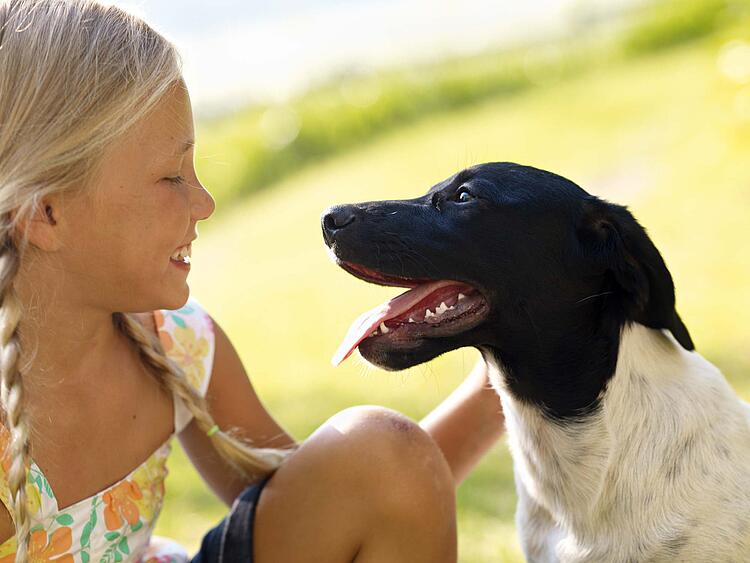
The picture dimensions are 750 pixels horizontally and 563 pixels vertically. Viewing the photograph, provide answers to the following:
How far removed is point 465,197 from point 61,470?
103 cm

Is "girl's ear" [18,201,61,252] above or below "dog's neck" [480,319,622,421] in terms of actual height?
above

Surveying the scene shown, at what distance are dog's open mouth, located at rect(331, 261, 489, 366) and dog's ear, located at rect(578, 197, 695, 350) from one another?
260 mm

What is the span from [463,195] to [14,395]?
0.98 meters

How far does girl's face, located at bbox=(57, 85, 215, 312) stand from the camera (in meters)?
2.12

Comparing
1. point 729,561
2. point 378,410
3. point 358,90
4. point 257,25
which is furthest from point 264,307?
point 257,25

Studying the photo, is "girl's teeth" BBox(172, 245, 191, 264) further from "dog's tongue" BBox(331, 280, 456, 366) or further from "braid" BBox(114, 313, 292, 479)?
"dog's tongue" BBox(331, 280, 456, 366)

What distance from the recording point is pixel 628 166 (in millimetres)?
6629

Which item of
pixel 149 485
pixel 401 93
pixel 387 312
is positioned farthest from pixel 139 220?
pixel 401 93

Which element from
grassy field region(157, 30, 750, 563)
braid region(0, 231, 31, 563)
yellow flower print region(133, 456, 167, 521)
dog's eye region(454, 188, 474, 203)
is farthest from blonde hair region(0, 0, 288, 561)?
grassy field region(157, 30, 750, 563)

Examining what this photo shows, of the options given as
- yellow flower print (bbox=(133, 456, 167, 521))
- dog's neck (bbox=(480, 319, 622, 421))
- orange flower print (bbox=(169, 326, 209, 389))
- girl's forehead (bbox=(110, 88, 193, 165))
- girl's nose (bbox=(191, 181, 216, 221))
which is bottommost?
yellow flower print (bbox=(133, 456, 167, 521))

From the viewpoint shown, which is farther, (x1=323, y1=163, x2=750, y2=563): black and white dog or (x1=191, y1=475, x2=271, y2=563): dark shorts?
(x1=191, y1=475, x2=271, y2=563): dark shorts

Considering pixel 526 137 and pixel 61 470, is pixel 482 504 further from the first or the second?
pixel 526 137

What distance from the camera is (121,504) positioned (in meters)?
2.33

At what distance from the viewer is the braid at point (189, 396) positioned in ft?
7.79
